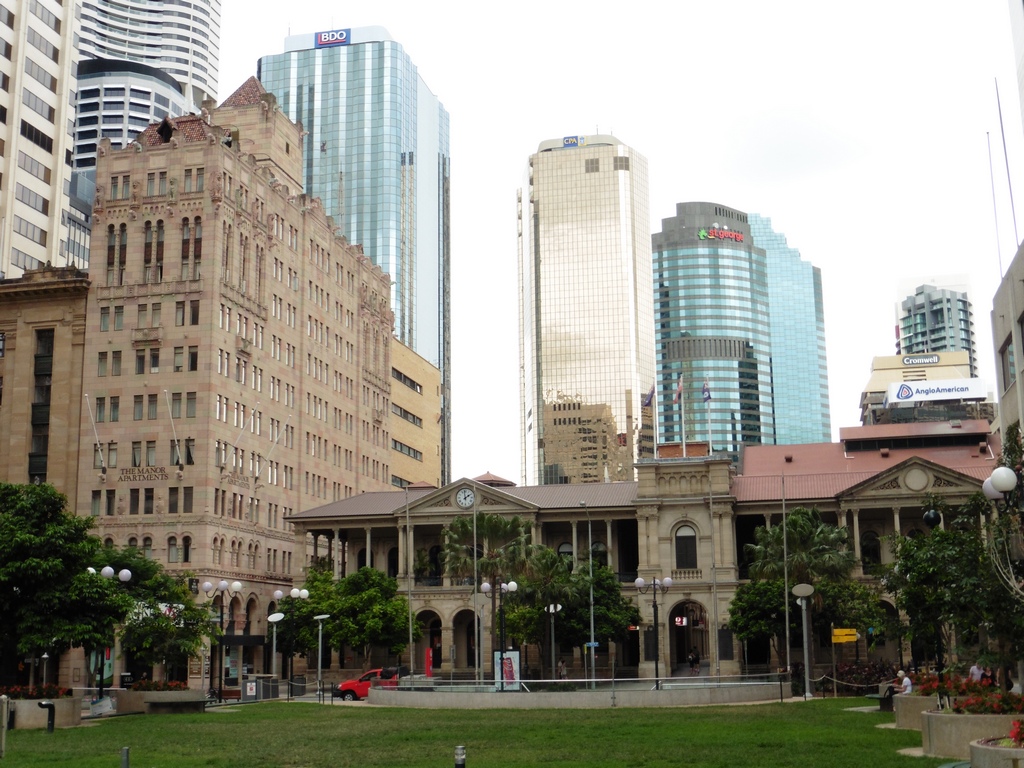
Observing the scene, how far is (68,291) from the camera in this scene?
320 feet

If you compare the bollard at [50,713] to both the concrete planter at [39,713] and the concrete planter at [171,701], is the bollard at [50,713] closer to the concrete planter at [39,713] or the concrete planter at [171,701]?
the concrete planter at [39,713]

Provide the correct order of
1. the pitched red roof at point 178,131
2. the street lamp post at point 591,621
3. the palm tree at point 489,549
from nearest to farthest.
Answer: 1. the street lamp post at point 591,621
2. the palm tree at point 489,549
3. the pitched red roof at point 178,131

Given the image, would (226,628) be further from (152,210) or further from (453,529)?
(152,210)

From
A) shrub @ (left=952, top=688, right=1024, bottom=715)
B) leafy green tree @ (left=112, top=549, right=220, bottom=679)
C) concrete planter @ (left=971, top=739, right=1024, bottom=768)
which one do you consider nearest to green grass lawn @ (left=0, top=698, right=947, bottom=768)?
shrub @ (left=952, top=688, right=1024, bottom=715)

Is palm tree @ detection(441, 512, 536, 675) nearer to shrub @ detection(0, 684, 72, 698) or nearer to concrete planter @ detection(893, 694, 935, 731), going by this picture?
shrub @ detection(0, 684, 72, 698)

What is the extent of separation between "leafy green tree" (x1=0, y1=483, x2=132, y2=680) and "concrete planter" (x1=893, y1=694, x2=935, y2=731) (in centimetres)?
3031

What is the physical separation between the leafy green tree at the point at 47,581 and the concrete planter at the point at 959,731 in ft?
107

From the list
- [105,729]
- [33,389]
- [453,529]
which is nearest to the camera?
[105,729]

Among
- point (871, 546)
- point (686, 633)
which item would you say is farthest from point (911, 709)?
point (686, 633)

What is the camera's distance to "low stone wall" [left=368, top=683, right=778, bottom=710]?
169 ft

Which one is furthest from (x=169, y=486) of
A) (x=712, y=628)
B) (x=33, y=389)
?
(x=712, y=628)

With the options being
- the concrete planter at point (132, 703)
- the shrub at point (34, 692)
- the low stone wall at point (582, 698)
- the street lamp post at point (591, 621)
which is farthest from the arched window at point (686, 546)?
the shrub at point (34, 692)

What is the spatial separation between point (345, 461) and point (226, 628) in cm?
3039

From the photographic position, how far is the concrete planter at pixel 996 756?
2209 centimetres
